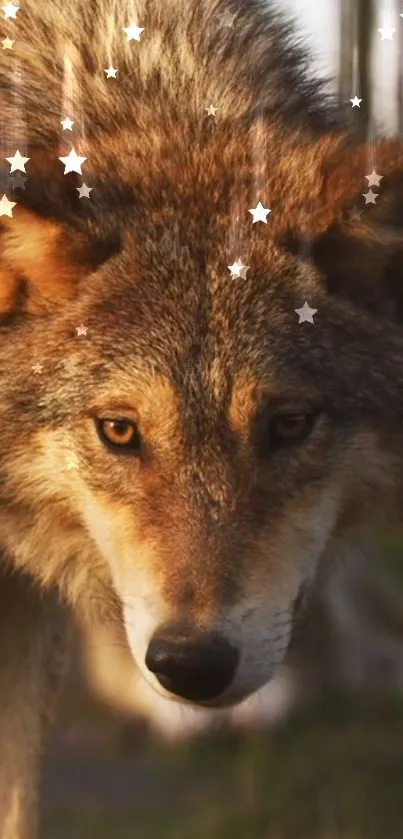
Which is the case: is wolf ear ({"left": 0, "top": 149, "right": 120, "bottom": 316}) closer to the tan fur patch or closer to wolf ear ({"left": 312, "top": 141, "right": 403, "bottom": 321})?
the tan fur patch

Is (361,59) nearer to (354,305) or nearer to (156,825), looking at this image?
(354,305)

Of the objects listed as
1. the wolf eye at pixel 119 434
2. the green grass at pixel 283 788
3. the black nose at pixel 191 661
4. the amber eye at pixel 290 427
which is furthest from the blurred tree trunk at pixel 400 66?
the green grass at pixel 283 788

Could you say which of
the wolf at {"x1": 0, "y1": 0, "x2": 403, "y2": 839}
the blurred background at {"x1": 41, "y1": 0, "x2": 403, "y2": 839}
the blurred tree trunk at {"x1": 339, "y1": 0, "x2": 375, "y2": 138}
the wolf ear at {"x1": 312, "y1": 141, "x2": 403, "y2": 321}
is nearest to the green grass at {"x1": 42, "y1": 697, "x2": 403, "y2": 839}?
the blurred background at {"x1": 41, "y1": 0, "x2": 403, "y2": 839}

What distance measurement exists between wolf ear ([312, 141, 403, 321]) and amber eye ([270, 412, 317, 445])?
0.15m

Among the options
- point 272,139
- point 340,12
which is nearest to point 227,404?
point 272,139

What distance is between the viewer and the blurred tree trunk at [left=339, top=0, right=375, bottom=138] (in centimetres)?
163

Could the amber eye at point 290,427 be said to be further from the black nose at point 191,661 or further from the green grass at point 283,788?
the green grass at point 283,788

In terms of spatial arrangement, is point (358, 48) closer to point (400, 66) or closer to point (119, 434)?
point (400, 66)

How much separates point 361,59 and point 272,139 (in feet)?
0.44

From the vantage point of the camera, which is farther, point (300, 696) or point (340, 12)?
point (300, 696)

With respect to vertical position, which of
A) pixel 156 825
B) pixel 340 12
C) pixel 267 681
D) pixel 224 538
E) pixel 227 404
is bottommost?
pixel 156 825

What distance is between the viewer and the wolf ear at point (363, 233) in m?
1.53

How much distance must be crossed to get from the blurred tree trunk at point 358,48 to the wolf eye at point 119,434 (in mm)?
450

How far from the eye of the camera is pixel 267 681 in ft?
4.99
